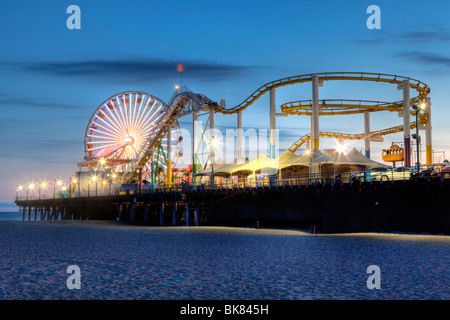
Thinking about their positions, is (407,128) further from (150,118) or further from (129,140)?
(129,140)

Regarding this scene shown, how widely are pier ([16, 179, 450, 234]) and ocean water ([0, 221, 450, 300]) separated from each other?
435 centimetres

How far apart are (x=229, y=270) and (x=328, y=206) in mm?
17698

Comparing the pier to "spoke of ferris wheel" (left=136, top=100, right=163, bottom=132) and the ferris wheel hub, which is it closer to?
the ferris wheel hub

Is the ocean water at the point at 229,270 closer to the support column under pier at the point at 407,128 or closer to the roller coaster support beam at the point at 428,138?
the support column under pier at the point at 407,128

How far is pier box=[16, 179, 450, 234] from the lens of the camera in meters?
27.8

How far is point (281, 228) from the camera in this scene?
37531 mm

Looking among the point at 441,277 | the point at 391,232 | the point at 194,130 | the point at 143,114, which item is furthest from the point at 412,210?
the point at 143,114

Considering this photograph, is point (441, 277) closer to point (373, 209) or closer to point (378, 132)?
point (373, 209)

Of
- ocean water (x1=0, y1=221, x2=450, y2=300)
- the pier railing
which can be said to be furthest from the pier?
ocean water (x1=0, y1=221, x2=450, y2=300)

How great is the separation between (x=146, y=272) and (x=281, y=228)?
23.7 metres

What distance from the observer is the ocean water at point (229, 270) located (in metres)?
11.8

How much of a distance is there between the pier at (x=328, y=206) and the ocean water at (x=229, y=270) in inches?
171

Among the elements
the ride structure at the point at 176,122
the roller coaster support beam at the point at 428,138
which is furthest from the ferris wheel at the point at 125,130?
the roller coaster support beam at the point at 428,138
